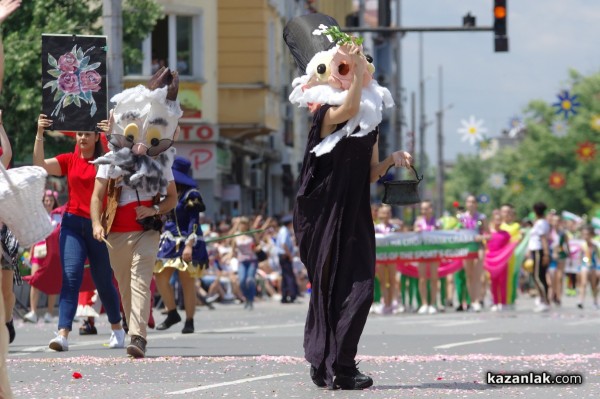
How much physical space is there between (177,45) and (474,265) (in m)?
15.2

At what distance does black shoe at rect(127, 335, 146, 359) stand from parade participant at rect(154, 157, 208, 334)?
3.93 m

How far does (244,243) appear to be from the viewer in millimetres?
→ 30109

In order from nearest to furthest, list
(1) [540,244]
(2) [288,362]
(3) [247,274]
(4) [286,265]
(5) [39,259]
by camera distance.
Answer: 1. (2) [288,362]
2. (5) [39,259]
3. (1) [540,244]
4. (3) [247,274]
5. (4) [286,265]

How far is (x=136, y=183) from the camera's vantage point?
1362 centimetres

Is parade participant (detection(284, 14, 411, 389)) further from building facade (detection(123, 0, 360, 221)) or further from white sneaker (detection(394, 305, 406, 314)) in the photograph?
building facade (detection(123, 0, 360, 221))

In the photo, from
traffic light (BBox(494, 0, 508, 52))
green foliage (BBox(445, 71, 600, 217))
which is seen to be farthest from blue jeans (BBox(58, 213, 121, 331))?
green foliage (BBox(445, 71, 600, 217))

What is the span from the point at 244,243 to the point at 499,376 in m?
19.0

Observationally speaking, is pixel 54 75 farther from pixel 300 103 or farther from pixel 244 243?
pixel 244 243

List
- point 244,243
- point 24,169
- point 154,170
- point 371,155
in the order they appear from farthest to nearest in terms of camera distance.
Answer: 1. point 244,243
2. point 154,170
3. point 371,155
4. point 24,169

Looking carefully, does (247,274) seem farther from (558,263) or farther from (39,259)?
(39,259)

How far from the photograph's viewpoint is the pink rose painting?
1441cm

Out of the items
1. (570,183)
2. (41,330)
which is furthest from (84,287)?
(570,183)

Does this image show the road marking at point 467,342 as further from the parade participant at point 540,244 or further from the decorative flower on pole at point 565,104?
the decorative flower on pole at point 565,104

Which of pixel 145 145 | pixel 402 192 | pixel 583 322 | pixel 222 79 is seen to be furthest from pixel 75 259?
pixel 222 79
